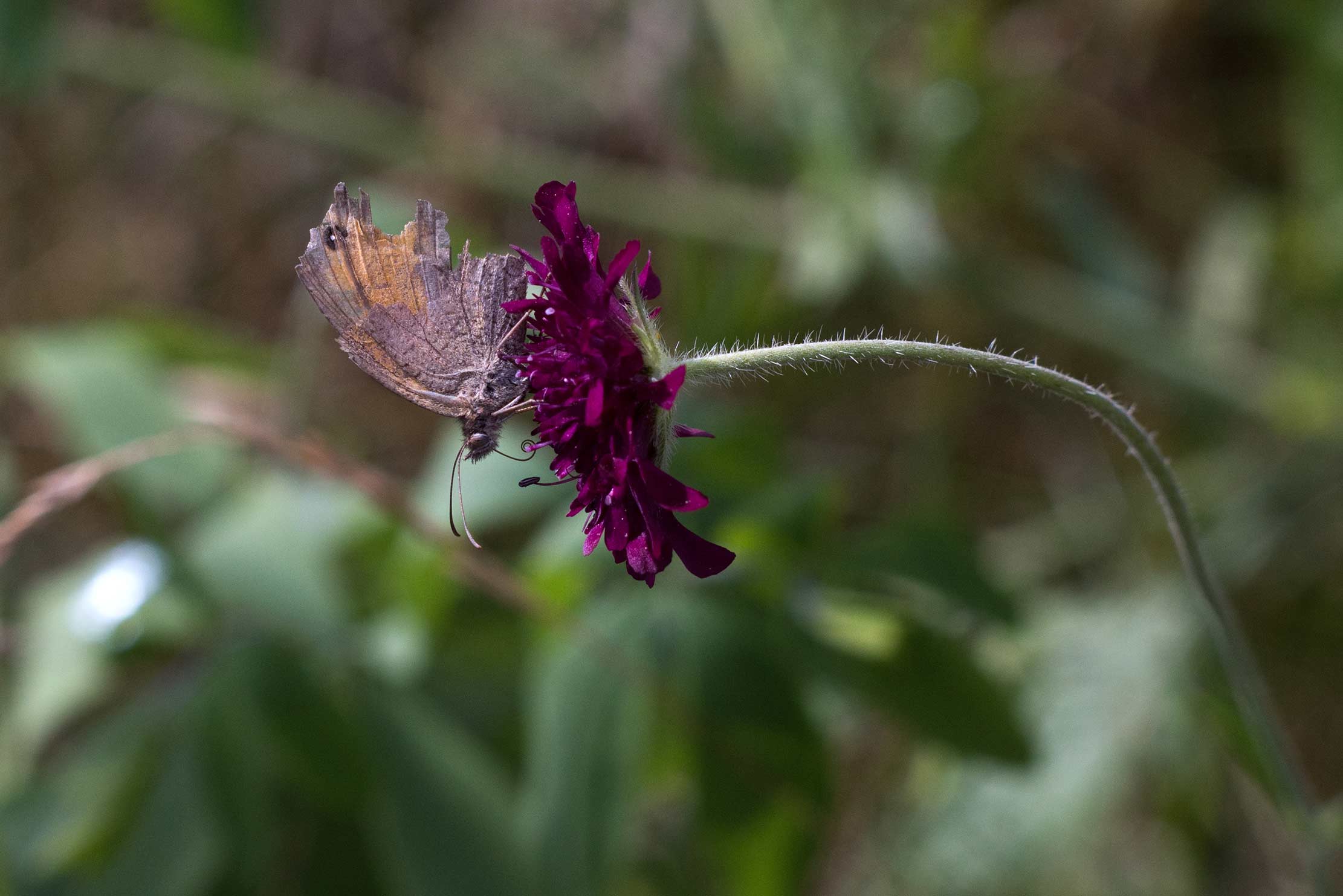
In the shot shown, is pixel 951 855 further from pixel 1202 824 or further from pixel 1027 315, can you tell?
pixel 1027 315

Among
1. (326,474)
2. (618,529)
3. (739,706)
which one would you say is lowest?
(739,706)

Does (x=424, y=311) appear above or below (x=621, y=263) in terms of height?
below

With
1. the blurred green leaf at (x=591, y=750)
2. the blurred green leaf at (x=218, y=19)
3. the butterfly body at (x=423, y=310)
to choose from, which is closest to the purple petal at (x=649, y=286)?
the butterfly body at (x=423, y=310)

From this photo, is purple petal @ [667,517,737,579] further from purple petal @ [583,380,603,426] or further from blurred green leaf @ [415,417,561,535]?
blurred green leaf @ [415,417,561,535]

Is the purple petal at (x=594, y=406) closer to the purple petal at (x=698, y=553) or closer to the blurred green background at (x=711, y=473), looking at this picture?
the purple petal at (x=698, y=553)

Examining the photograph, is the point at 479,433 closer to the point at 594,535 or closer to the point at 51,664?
the point at 594,535

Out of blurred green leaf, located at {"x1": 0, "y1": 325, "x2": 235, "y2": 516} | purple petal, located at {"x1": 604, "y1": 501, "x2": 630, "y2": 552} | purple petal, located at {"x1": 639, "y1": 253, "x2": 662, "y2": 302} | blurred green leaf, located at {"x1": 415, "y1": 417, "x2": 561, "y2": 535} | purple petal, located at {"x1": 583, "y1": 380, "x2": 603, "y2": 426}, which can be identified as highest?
purple petal, located at {"x1": 639, "y1": 253, "x2": 662, "y2": 302}

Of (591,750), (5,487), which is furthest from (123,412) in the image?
(591,750)

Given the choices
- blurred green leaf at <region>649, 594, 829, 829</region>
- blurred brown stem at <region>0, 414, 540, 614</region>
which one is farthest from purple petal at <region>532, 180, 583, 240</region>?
blurred green leaf at <region>649, 594, 829, 829</region>
